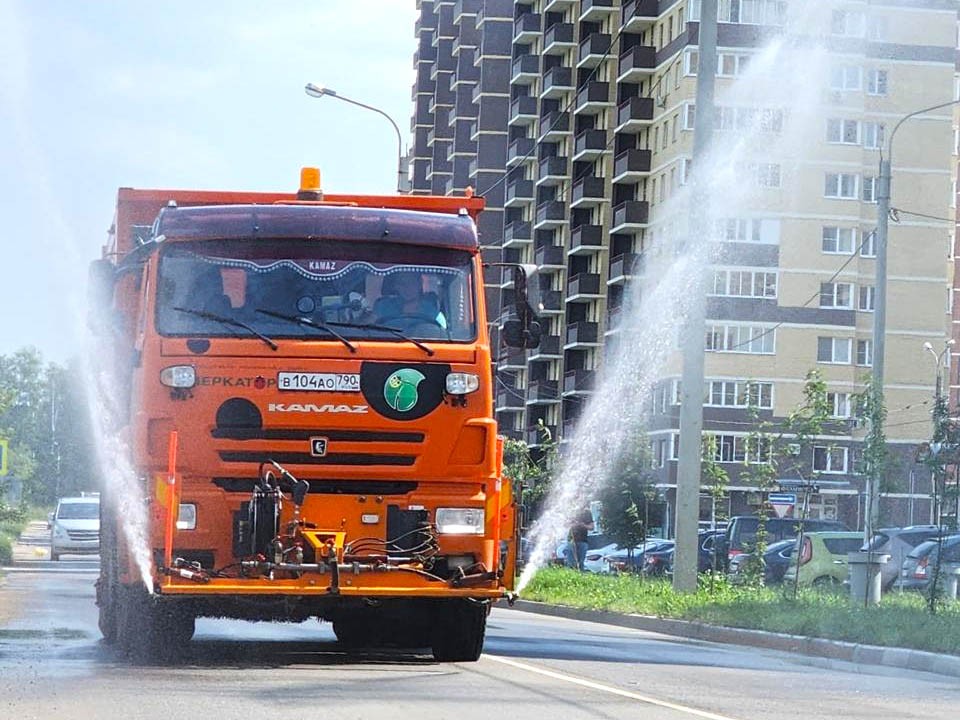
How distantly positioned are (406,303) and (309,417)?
1.11m

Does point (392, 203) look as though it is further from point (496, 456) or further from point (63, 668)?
point (63, 668)

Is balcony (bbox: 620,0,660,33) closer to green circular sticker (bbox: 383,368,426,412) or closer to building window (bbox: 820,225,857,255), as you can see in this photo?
building window (bbox: 820,225,857,255)

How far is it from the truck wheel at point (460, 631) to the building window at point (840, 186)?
8329 centimetres

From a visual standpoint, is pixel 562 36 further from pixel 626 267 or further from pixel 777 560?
pixel 777 560

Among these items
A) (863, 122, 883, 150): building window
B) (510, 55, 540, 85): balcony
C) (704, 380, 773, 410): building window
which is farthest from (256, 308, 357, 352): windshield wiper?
(510, 55, 540, 85): balcony

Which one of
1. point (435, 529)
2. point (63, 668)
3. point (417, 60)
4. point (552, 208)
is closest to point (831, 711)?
point (435, 529)

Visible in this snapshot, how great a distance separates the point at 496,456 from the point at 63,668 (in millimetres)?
3224

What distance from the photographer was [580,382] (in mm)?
109500

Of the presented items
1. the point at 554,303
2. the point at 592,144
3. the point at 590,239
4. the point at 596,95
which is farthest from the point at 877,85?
the point at 554,303

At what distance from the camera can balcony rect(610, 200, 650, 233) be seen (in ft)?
342

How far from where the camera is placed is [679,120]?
324 feet

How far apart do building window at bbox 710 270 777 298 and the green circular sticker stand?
8262 centimetres

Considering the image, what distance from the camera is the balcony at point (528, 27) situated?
396 feet

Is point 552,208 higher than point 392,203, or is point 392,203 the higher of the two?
point 552,208
